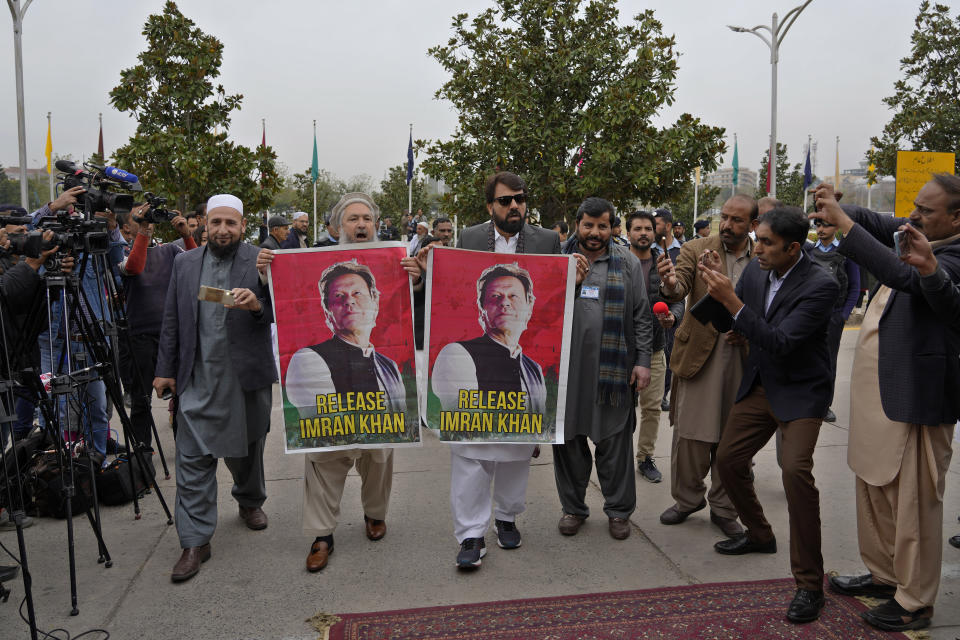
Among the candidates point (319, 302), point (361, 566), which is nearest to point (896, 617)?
point (361, 566)

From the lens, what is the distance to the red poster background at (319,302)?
4.23 meters

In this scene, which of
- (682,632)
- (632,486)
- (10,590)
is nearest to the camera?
(682,632)

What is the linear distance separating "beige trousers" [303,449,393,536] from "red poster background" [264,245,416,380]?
602 mm

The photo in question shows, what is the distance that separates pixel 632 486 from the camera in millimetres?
4695

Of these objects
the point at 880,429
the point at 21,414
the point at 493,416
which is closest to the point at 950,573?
the point at 880,429

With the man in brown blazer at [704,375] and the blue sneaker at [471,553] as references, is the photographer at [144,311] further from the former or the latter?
the man in brown blazer at [704,375]

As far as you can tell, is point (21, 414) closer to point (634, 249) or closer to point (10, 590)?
point (10, 590)

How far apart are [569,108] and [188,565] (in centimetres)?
1063

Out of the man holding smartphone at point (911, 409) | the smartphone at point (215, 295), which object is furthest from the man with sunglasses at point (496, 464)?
the man holding smartphone at point (911, 409)

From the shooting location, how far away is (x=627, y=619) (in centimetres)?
354

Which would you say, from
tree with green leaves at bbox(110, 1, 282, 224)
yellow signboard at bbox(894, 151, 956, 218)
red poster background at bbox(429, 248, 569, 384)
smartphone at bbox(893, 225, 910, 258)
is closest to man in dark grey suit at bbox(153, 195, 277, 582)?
red poster background at bbox(429, 248, 569, 384)

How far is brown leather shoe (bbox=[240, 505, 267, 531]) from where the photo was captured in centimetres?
488

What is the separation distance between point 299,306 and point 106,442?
9.58 feet

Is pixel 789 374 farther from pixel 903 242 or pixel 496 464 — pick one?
pixel 496 464
